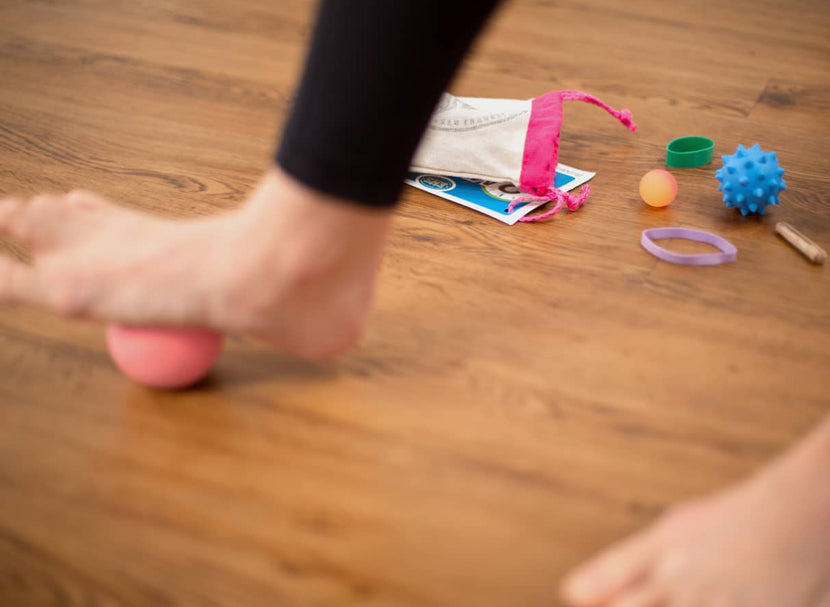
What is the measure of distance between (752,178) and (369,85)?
0.71 metres

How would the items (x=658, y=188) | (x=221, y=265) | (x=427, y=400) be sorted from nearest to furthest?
(x=221, y=265) < (x=427, y=400) < (x=658, y=188)

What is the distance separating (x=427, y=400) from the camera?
93 centimetres

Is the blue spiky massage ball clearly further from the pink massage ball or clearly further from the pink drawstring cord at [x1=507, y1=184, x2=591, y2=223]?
the pink massage ball

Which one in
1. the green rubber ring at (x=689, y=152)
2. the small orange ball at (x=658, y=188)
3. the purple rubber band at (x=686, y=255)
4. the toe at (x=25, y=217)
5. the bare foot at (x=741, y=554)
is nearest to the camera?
the bare foot at (x=741, y=554)

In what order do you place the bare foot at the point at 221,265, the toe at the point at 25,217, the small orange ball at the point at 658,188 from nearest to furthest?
the bare foot at the point at 221,265, the toe at the point at 25,217, the small orange ball at the point at 658,188

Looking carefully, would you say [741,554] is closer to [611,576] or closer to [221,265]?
[611,576]

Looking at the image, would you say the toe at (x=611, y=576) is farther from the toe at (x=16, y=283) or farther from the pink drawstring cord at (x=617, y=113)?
the pink drawstring cord at (x=617, y=113)

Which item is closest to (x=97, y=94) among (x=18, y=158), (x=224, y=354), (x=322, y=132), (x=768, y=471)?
(x=18, y=158)

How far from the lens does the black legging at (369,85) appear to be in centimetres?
69

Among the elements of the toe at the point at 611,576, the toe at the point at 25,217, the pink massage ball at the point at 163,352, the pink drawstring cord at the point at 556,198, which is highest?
the pink drawstring cord at the point at 556,198

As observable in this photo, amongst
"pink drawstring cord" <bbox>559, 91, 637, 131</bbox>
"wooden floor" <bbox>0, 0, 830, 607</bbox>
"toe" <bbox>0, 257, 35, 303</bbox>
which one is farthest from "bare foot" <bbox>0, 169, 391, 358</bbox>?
"pink drawstring cord" <bbox>559, 91, 637, 131</bbox>

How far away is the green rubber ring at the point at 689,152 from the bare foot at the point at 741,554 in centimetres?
77

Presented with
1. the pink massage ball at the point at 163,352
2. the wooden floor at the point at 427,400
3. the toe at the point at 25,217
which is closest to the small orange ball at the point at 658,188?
the wooden floor at the point at 427,400

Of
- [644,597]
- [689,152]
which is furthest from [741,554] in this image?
[689,152]
